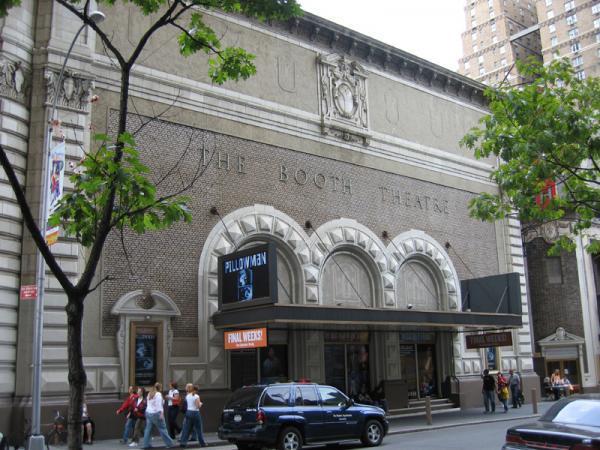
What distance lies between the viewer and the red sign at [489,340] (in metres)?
29.2

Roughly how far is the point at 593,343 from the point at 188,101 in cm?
2726

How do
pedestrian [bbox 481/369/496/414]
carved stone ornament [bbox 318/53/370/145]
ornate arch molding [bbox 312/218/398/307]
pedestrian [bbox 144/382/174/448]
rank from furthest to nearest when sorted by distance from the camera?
1. pedestrian [bbox 481/369/496/414]
2. carved stone ornament [bbox 318/53/370/145]
3. ornate arch molding [bbox 312/218/398/307]
4. pedestrian [bbox 144/382/174/448]

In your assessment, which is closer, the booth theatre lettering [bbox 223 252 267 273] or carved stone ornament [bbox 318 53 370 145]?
the booth theatre lettering [bbox 223 252 267 273]

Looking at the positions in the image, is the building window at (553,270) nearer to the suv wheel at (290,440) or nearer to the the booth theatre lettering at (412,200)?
the the booth theatre lettering at (412,200)

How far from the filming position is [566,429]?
418 inches

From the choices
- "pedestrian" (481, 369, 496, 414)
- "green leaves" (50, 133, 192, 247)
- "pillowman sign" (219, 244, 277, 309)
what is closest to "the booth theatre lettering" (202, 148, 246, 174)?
"pillowman sign" (219, 244, 277, 309)

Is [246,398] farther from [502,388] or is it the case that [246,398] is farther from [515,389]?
[515,389]

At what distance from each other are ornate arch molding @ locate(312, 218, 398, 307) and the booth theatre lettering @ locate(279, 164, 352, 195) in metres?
1.38

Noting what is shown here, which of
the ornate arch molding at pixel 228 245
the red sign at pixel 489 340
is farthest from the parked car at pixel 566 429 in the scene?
the red sign at pixel 489 340

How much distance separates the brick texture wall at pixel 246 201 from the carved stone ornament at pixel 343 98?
57.5 inches

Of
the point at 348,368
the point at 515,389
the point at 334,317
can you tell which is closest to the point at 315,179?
the point at 334,317

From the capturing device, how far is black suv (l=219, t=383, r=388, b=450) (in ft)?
56.3

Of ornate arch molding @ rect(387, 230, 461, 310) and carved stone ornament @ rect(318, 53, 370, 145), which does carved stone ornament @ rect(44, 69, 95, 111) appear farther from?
ornate arch molding @ rect(387, 230, 461, 310)

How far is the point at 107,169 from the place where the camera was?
12297 millimetres
